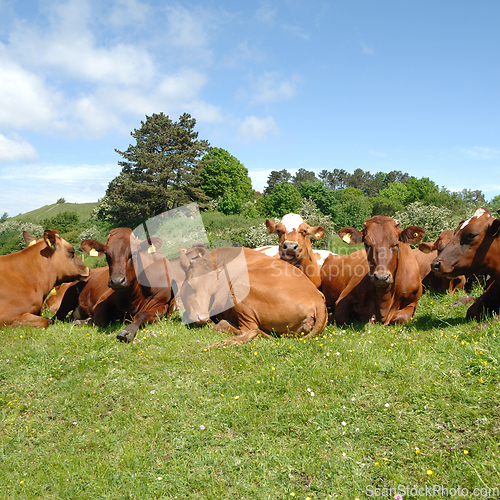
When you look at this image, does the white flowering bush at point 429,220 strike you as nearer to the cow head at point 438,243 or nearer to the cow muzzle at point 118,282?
the cow head at point 438,243

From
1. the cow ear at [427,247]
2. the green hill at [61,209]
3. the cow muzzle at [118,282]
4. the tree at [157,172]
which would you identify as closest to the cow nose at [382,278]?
the cow ear at [427,247]

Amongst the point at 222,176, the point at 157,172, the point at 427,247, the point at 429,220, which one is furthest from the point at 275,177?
the point at 427,247

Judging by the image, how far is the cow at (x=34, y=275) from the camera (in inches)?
290

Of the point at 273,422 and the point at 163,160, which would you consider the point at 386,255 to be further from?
the point at 163,160

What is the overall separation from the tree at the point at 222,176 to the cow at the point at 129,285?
54761 mm

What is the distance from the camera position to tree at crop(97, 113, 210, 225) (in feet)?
161

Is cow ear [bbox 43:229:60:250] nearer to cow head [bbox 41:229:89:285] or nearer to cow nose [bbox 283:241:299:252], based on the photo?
cow head [bbox 41:229:89:285]

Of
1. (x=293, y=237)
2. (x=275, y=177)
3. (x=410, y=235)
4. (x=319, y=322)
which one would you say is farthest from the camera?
(x=275, y=177)

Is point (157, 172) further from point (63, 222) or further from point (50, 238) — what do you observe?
point (50, 238)

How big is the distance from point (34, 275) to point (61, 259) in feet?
1.92

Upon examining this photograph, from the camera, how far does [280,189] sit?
56.5 metres

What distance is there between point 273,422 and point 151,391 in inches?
63.9

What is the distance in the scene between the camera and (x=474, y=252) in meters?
5.71

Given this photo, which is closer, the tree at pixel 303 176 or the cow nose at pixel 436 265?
the cow nose at pixel 436 265
